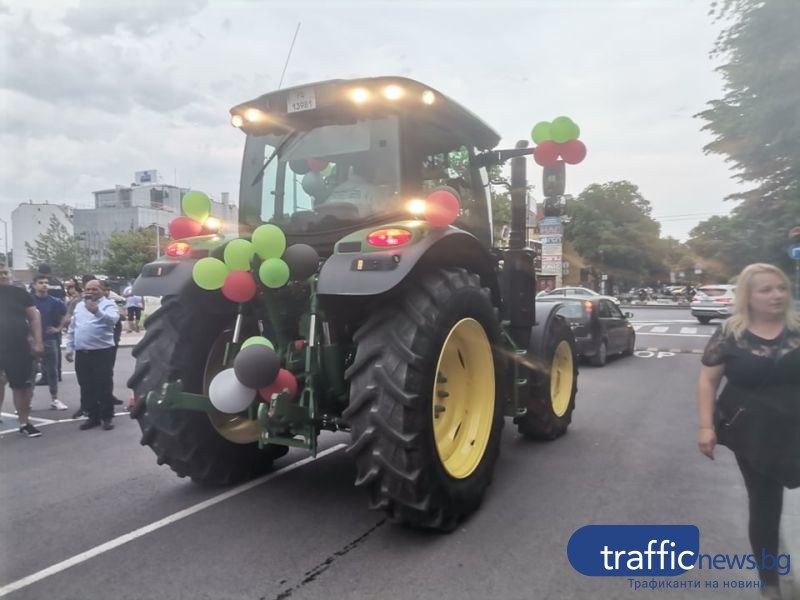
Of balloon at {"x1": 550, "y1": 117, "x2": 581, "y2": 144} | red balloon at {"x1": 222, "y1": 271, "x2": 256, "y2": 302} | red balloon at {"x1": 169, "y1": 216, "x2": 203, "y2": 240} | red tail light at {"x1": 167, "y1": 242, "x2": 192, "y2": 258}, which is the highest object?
balloon at {"x1": 550, "y1": 117, "x2": 581, "y2": 144}

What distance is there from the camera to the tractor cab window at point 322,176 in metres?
3.81

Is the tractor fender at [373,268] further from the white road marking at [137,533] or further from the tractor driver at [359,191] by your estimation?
the white road marking at [137,533]

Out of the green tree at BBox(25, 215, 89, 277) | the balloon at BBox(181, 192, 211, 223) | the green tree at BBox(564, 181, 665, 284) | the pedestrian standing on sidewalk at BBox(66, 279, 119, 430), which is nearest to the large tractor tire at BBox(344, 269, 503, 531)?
the balloon at BBox(181, 192, 211, 223)

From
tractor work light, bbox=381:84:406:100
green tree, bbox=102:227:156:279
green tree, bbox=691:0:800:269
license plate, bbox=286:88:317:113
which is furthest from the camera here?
green tree, bbox=102:227:156:279

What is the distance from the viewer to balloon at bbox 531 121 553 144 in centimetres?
452

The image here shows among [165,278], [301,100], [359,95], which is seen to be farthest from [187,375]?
[359,95]

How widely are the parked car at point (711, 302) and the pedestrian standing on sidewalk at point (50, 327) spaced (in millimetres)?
23154

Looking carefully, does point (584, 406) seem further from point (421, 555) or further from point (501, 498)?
point (421, 555)

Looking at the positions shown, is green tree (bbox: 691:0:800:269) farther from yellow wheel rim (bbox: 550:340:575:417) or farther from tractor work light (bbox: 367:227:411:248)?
tractor work light (bbox: 367:227:411:248)

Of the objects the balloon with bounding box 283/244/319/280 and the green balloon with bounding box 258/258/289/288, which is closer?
the green balloon with bounding box 258/258/289/288

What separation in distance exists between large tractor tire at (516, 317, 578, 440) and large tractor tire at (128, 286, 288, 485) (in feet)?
8.61

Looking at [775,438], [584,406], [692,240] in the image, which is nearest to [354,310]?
[775,438]

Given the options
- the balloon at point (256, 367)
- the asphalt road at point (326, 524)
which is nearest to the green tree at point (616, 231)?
the asphalt road at point (326, 524)

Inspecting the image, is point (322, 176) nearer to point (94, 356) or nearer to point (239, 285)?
point (239, 285)
